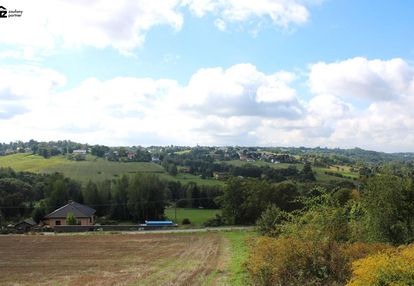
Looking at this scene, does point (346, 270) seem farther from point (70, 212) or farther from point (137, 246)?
point (70, 212)

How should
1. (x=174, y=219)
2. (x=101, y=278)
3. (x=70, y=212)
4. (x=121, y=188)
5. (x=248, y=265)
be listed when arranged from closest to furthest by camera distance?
(x=248, y=265) → (x=101, y=278) → (x=70, y=212) → (x=174, y=219) → (x=121, y=188)

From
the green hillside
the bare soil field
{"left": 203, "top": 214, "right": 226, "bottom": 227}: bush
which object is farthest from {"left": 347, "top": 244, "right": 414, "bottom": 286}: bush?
the green hillside

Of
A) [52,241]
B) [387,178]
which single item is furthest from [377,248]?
[52,241]

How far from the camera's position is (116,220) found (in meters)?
97.4

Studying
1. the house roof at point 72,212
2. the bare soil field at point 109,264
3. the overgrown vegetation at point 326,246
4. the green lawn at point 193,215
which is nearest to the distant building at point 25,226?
the house roof at point 72,212

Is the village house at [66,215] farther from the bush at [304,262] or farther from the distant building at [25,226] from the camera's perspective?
the bush at [304,262]

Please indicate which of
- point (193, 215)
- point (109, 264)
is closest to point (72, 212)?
point (193, 215)

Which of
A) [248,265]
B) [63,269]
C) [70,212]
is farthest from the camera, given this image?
[70,212]

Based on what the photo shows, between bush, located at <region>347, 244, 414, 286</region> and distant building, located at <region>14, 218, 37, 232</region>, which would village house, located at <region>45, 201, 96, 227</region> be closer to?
distant building, located at <region>14, 218, 37, 232</region>

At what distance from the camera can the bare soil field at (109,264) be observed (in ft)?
81.5

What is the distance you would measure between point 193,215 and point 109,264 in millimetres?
65627

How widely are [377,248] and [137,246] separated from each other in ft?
108

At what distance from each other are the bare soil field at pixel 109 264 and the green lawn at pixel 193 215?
39.5 metres

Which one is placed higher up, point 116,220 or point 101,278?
point 101,278
